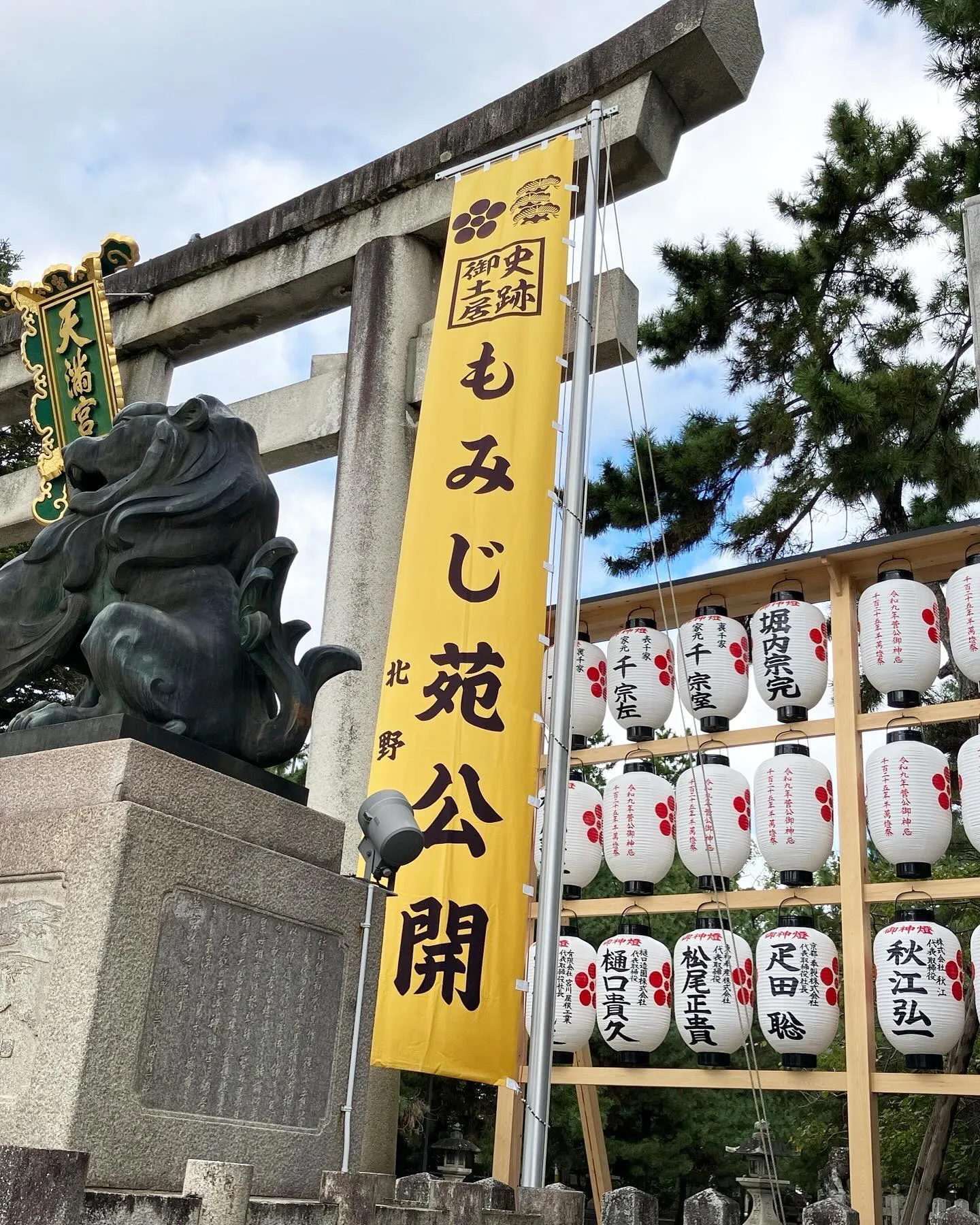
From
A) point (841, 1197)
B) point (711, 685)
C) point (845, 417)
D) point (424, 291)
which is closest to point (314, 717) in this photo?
point (711, 685)

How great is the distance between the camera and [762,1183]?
24.7 feet

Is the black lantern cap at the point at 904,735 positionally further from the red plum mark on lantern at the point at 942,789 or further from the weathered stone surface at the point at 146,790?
the weathered stone surface at the point at 146,790

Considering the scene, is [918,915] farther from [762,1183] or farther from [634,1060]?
[762,1183]

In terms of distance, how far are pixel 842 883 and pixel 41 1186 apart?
482cm

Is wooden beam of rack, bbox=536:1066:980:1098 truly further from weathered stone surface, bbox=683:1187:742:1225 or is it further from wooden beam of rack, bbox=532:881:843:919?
weathered stone surface, bbox=683:1187:742:1225

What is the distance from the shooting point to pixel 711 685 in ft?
22.9

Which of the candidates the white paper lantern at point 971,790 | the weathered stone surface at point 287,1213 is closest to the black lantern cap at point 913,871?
the white paper lantern at point 971,790

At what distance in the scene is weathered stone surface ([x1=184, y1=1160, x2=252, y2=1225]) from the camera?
2.52 m

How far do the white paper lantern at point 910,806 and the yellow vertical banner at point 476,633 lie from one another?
1840mm

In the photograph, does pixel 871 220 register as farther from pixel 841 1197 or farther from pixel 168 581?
pixel 168 581

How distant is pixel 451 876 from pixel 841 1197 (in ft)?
7.38

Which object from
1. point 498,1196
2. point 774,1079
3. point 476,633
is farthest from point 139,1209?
point 774,1079

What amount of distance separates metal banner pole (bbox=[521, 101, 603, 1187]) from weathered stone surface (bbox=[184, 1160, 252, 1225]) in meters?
2.18

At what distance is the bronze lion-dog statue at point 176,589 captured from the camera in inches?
135
